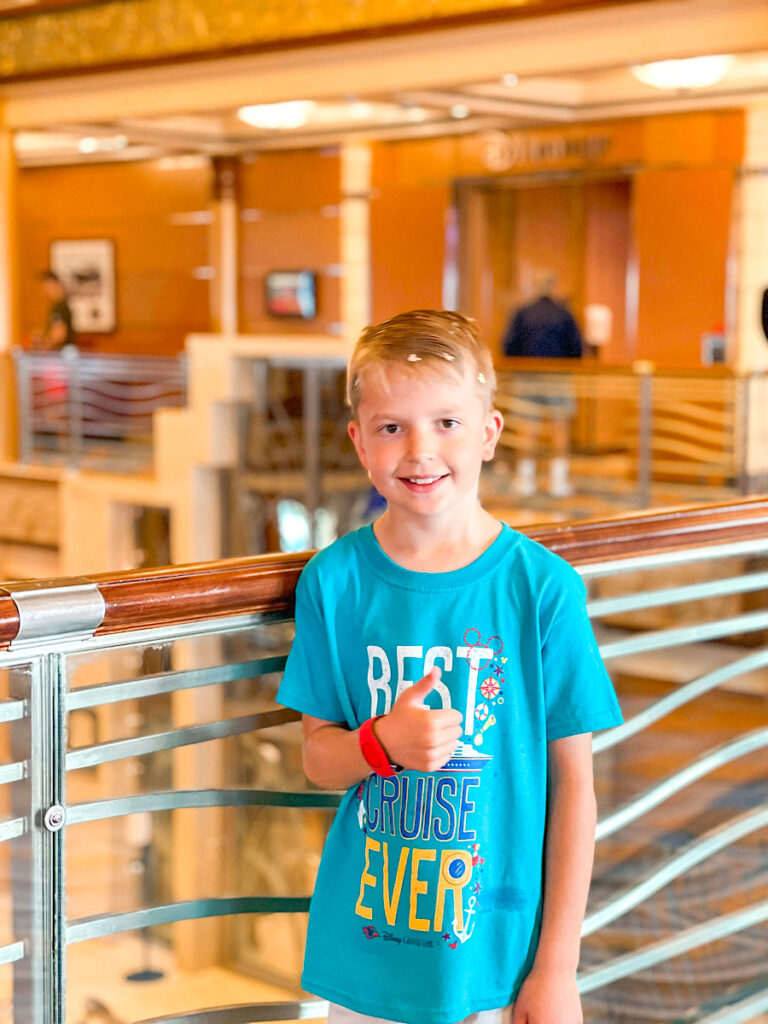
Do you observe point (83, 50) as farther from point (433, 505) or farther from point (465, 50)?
point (433, 505)

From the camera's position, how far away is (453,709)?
1.30m

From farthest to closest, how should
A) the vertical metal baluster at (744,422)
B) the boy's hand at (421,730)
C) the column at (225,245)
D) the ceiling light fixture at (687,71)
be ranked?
1. the column at (225,245)
2. the ceiling light fixture at (687,71)
3. the vertical metal baluster at (744,422)
4. the boy's hand at (421,730)

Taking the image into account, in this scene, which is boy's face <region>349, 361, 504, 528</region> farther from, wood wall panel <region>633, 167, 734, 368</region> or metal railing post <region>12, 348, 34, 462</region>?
metal railing post <region>12, 348, 34, 462</region>

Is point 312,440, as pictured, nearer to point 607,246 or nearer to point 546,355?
point 546,355

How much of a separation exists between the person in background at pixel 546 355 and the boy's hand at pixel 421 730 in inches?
242

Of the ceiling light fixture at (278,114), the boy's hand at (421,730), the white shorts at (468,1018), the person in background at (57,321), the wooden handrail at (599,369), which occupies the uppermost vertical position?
the ceiling light fixture at (278,114)

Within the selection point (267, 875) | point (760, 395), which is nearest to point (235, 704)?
point (267, 875)

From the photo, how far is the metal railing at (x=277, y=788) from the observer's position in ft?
4.38

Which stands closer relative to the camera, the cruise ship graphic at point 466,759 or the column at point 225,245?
the cruise ship graphic at point 466,759

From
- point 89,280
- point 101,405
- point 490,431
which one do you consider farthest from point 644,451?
point 89,280

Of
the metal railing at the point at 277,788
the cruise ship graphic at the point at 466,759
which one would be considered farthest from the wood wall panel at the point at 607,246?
the cruise ship graphic at the point at 466,759

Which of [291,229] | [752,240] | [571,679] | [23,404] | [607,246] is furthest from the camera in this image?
[291,229]

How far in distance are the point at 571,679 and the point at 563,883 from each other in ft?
0.70

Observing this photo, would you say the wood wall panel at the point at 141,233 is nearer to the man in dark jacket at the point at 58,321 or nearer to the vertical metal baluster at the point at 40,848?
the man in dark jacket at the point at 58,321
